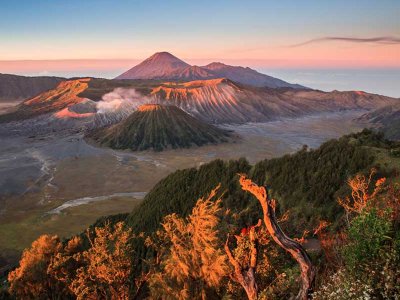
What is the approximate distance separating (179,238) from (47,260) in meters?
18.0

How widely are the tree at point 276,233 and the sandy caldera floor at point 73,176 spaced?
58421mm

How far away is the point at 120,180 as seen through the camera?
4422 inches

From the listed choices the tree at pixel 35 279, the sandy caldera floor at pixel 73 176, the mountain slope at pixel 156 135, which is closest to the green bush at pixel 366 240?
the tree at pixel 35 279

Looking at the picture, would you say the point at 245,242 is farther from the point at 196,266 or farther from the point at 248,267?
the point at 196,266

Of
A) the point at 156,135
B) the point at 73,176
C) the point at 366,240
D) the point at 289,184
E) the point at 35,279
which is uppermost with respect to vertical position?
the point at 366,240

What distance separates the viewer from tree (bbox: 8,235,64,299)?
32.6 meters

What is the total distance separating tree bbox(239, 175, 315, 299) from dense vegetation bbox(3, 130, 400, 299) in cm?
32

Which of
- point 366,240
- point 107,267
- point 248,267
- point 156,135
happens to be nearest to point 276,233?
point 248,267

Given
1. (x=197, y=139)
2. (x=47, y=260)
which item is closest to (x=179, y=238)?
(x=47, y=260)

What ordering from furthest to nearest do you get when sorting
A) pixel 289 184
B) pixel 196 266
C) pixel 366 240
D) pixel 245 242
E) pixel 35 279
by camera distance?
1. pixel 289 184
2. pixel 35 279
3. pixel 196 266
4. pixel 245 242
5. pixel 366 240

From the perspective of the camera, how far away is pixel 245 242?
15.8 meters

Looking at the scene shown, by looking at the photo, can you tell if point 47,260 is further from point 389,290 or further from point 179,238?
point 389,290

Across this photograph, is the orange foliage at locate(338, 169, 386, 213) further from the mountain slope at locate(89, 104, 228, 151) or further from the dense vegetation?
the mountain slope at locate(89, 104, 228, 151)

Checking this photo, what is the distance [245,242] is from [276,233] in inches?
142
